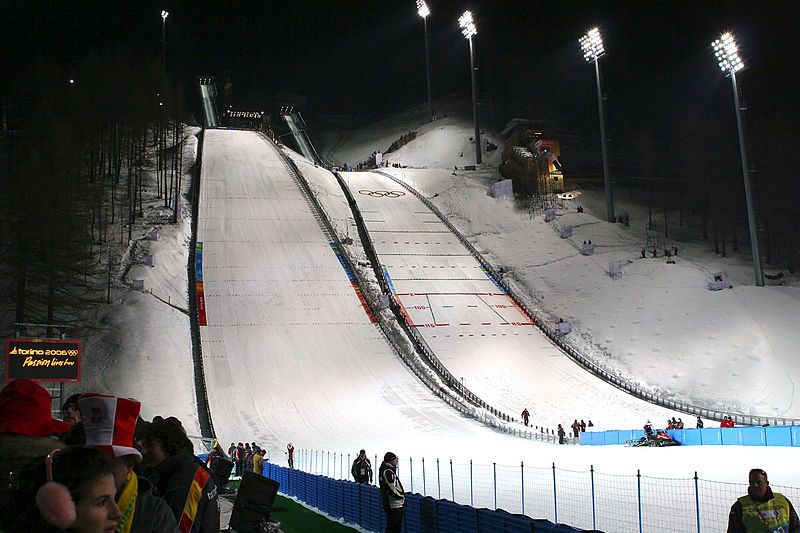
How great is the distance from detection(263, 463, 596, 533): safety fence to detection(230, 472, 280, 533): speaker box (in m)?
2.14

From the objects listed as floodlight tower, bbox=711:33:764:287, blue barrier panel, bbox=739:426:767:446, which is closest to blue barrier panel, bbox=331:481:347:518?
blue barrier panel, bbox=739:426:767:446

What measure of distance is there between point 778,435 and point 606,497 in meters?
10.0

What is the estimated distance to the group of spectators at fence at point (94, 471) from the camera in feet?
6.38

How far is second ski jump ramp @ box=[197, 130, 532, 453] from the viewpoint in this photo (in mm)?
24484

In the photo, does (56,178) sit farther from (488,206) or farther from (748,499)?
(748,499)

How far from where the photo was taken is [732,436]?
1964 centimetres

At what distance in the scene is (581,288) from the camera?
3628cm

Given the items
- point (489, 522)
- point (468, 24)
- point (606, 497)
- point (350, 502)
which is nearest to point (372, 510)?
point (350, 502)

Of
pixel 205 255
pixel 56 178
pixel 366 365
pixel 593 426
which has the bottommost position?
pixel 593 426

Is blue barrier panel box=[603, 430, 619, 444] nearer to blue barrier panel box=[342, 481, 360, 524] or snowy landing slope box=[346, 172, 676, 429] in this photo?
snowy landing slope box=[346, 172, 676, 429]

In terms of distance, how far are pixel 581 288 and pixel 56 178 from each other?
24690 mm

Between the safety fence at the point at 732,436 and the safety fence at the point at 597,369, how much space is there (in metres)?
2.87

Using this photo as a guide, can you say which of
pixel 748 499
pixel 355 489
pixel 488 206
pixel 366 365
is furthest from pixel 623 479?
pixel 488 206

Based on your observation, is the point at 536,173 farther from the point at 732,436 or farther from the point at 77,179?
the point at 732,436
